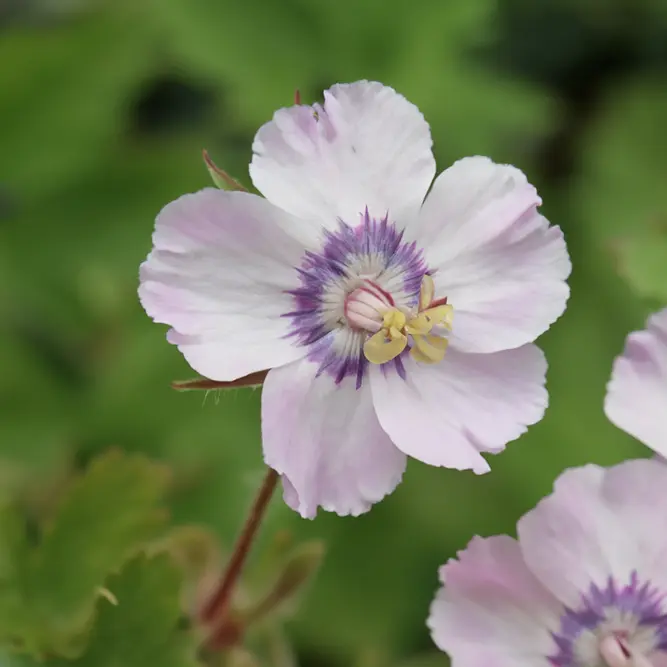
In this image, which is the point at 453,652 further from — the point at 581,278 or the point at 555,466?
the point at 581,278

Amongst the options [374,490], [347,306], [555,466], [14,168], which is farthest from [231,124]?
[374,490]

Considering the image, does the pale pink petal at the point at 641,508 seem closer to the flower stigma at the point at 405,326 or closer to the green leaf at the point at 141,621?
the flower stigma at the point at 405,326

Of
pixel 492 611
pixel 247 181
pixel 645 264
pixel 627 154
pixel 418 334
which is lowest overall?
pixel 627 154

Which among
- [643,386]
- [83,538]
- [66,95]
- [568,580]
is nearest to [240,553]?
[83,538]

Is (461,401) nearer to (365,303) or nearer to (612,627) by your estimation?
(365,303)

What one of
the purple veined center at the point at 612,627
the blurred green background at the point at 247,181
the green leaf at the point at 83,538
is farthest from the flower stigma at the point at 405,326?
the blurred green background at the point at 247,181

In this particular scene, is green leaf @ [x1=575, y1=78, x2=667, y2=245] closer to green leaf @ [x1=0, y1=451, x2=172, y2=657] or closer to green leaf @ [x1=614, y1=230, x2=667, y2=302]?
green leaf @ [x1=614, y1=230, x2=667, y2=302]

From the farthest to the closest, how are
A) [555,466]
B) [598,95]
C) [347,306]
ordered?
[598,95] < [555,466] < [347,306]
